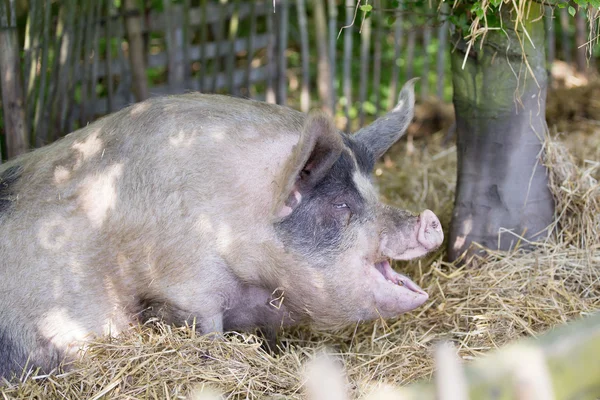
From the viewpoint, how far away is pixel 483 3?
11.0 feet

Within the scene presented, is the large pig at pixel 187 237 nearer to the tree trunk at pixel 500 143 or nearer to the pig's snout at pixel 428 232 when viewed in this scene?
the pig's snout at pixel 428 232

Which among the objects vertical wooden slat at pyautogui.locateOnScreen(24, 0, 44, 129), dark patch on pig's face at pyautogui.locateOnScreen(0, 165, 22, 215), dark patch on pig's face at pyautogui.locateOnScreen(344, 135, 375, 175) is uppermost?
vertical wooden slat at pyautogui.locateOnScreen(24, 0, 44, 129)

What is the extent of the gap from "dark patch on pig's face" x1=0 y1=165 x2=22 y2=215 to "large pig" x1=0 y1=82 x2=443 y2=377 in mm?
16

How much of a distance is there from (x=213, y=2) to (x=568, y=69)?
Answer: 14.5 ft

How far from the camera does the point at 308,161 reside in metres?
3.24

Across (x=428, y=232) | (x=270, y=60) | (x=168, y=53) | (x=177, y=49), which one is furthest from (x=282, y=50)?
(x=428, y=232)

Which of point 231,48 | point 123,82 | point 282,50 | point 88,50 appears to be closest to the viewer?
point 88,50

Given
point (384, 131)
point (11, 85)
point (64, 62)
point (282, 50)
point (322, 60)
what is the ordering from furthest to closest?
point (322, 60)
point (282, 50)
point (64, 62)
point (11, 85)
point (384, 131)

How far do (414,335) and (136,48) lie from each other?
→ 4.11 m

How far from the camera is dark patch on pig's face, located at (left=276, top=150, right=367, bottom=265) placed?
130 inches

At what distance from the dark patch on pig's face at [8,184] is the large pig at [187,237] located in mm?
16

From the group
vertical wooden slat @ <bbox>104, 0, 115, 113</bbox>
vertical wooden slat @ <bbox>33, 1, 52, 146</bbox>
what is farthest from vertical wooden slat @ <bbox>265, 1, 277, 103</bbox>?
vertical wooden slat @ <bbox>33, 1, 52, 146</bbox>

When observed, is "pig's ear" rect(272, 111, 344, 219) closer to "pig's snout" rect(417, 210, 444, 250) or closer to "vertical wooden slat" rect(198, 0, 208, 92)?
"pig's snout" rect(417, 210, 444, 250)

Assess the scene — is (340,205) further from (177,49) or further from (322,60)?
(322,60)
